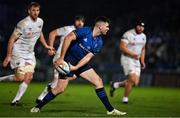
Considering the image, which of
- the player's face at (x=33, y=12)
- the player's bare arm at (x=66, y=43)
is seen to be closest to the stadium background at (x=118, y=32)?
the player's face at (x=33, y=12)

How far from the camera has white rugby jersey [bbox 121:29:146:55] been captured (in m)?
17.2

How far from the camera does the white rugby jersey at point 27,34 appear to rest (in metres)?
14.1

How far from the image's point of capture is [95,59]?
30438 millimetres

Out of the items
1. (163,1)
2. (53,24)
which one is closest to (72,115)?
(53,24)

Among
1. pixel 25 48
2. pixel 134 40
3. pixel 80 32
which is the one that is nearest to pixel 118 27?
pixel 134 40

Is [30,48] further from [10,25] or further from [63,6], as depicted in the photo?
[63,6]

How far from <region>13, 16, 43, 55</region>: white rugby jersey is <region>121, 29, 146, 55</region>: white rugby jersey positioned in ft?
11.5

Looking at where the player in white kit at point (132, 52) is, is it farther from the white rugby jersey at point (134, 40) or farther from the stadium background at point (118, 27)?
the stadium background at point (118, 27)

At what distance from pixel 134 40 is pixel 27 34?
4073mm

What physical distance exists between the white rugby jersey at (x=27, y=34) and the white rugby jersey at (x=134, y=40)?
139 inches

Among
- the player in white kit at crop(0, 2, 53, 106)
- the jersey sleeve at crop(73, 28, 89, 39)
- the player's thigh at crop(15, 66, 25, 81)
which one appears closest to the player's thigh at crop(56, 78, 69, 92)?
the jersey sleeve at crop(73, 28, 89, 39)

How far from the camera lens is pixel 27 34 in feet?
47.0

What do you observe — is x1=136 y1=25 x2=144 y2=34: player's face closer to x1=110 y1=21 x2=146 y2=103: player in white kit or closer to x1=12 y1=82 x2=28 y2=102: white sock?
x1=110 y1=21 x2=146 y2=103: player in white kit

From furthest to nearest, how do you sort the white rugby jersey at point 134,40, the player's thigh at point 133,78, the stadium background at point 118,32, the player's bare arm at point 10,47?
the stadium background at point 118,32
the white rugby jersey at point 134,40
the player's thigh at point 133,78
the player's bare arm at point 10,47
